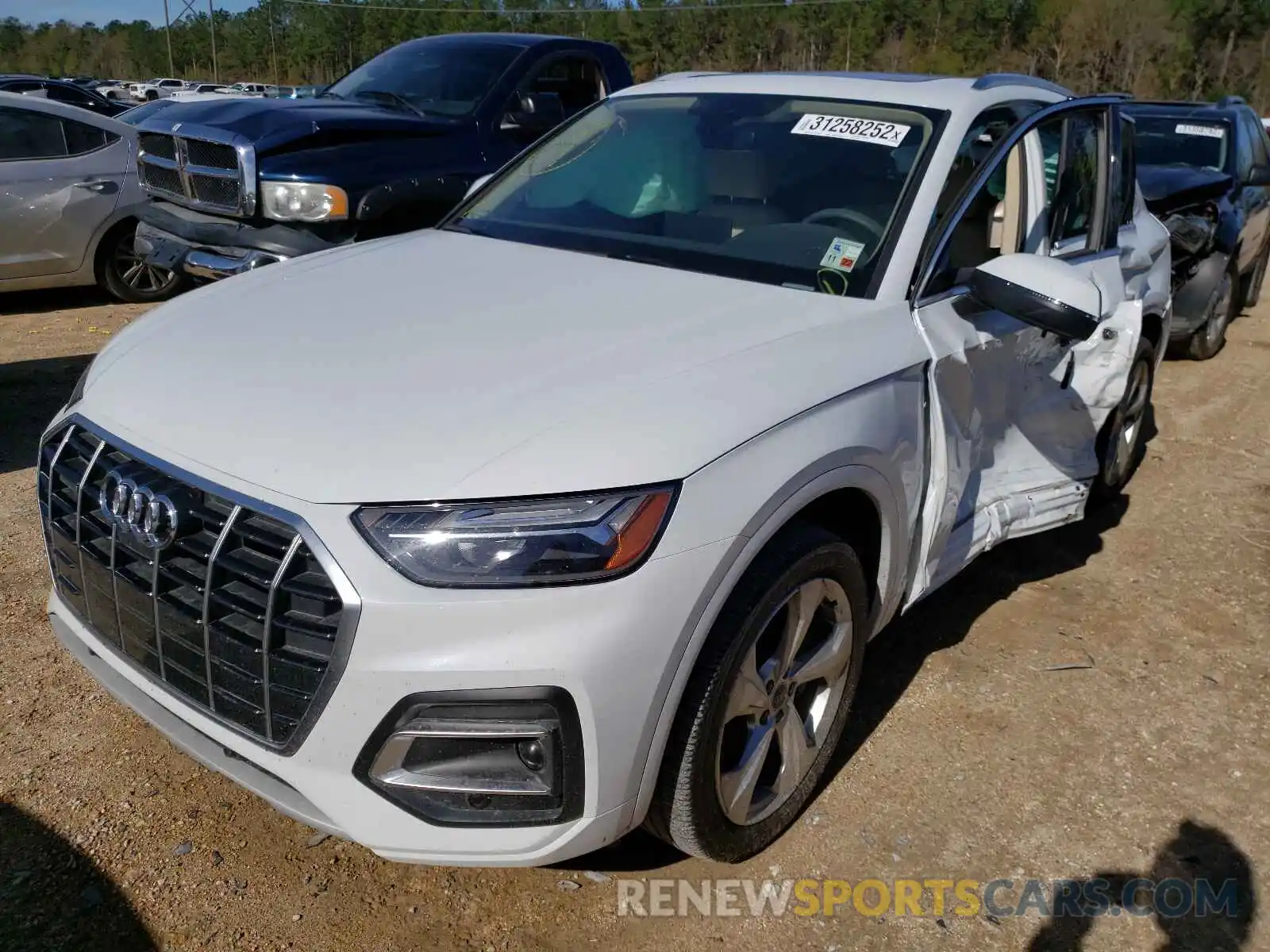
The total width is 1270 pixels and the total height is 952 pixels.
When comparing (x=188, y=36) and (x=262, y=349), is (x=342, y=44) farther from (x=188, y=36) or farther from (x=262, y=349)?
(x=262, y=349)

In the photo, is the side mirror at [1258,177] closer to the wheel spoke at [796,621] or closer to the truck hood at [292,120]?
the truck hood at [292,120]

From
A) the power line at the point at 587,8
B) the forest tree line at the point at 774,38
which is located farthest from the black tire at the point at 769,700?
the power line at the point at 587,8

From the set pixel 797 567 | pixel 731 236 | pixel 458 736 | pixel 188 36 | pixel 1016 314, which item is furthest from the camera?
pixel 188 36

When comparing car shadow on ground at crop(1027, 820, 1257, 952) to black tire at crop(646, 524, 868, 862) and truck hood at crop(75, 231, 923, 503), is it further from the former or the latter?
truck hood at crop(75, 231, 923, 503)

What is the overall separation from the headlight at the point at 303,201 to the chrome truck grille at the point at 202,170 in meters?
0.09

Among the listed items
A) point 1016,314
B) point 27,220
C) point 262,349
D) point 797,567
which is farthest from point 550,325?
point 27,220

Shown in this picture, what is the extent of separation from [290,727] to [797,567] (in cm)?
111

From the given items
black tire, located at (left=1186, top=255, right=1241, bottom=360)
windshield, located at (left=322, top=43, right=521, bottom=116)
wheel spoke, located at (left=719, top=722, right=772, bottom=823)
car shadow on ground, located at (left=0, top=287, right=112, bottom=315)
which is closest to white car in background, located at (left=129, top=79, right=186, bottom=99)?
car shadow on ground, located at (left=0, top=287, right=112, bottom=315)

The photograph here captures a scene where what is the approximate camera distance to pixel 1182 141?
8.45m

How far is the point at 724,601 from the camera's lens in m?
2.20

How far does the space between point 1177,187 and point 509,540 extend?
695 cm

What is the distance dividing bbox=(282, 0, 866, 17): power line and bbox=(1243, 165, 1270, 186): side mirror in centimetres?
6203

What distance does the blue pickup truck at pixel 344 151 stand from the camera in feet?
18.4

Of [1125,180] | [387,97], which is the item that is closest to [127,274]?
[387,97]
